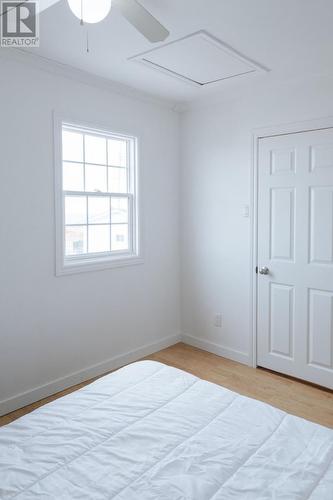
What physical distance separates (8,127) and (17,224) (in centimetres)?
67

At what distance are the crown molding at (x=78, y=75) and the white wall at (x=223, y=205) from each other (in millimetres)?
492

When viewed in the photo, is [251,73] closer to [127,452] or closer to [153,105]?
[153,105]

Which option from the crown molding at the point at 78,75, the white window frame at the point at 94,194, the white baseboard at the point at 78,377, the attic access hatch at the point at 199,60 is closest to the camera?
the attic access hatch at the point at 199,60

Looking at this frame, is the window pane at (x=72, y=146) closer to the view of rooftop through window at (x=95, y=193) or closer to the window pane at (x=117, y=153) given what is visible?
the view of rooftop through window at (x=95, y=193)

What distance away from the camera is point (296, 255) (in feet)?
10.3

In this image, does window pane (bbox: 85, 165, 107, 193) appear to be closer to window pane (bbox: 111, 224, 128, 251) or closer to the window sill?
window pane (bbox: 111, 224, 128, 251)

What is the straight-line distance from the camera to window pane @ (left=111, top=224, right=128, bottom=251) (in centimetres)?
346

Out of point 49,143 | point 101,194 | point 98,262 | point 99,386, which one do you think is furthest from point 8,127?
point 99,386

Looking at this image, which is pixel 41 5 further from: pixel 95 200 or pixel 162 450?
pixel 162 450

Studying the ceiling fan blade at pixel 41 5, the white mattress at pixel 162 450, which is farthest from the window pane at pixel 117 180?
the white mattress at pixel 162 450

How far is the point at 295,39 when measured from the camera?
2383 millimetres

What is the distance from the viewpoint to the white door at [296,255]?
117 inches

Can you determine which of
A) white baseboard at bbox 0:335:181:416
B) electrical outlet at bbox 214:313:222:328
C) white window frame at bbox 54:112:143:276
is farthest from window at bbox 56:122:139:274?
electrical outlet at bbox 214:313:222:328

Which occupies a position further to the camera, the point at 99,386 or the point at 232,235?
the point at 232,235
